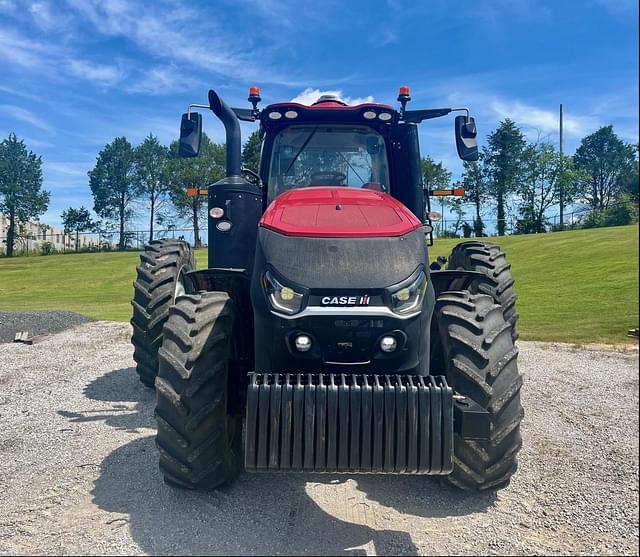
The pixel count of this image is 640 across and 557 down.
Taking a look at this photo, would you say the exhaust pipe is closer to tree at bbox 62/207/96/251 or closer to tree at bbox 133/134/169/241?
tree at bbox 62/207/96/251

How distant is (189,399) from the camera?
347 centimetres

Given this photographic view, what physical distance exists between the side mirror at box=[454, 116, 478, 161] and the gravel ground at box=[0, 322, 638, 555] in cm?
212

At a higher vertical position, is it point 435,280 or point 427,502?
point 435,280

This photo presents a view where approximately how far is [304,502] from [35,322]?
9553 mm

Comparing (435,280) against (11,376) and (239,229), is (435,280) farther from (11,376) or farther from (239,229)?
(11,376)

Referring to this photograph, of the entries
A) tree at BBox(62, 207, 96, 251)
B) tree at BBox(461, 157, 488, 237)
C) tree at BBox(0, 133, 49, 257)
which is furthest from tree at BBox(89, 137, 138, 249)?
tree at BBox(0, 133, 49, 257)

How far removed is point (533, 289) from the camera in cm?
1761

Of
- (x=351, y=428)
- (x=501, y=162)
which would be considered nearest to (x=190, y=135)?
(x=351, y=428)

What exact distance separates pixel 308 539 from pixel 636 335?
224cm

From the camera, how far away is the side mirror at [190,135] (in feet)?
15.8

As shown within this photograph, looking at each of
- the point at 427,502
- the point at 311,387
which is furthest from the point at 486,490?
the point at 311,387

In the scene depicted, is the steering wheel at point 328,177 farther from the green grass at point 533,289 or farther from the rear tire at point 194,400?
the green grass at point 533,289

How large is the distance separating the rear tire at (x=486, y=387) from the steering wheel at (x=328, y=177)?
177 centimetres

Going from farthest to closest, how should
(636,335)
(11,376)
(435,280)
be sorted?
(11,376) → (435,280) → (636,335)
